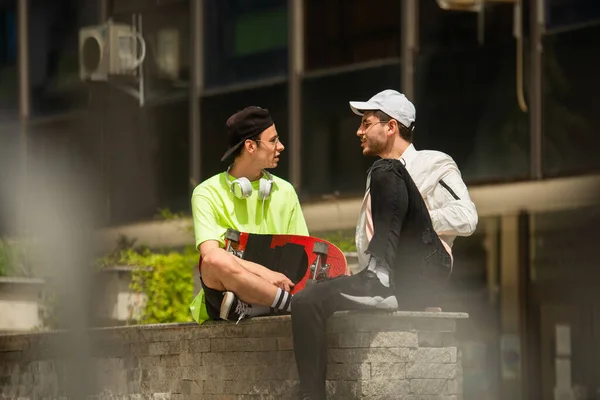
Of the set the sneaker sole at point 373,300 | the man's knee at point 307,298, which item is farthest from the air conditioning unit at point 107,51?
the sneaker sole at point 373,300

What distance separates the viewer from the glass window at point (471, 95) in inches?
578

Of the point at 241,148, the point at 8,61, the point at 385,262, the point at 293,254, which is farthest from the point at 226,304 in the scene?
the point at 8,61

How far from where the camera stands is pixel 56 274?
53.1 feet

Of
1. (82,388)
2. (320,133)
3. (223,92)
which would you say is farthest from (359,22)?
(82,388)

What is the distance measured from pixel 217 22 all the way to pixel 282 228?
29.1ft

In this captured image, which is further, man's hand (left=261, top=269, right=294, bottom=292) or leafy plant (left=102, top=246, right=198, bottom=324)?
leafy plant (left=102, top=246, right=198, bottom=324)

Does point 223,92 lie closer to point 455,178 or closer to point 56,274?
point 56,274

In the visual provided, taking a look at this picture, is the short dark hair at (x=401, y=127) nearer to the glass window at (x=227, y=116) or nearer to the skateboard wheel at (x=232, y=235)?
the skateboard wheel at (x=232, y=235)

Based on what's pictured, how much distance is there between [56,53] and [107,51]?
2128 millimetres

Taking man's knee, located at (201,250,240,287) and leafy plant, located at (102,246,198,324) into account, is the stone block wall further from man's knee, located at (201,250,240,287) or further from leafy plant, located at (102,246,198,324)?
leafy plant, located at (102,246,198,324)

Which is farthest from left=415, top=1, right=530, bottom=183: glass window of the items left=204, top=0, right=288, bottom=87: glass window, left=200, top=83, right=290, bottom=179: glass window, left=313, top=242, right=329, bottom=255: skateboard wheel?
left=313, top=242, right=329, bottom=255: skateboard wheel

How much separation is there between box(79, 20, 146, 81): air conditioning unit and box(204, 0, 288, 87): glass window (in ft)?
3.74

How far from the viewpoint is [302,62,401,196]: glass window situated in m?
16.0

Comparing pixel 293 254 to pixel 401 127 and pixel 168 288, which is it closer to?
pixel 401 127
